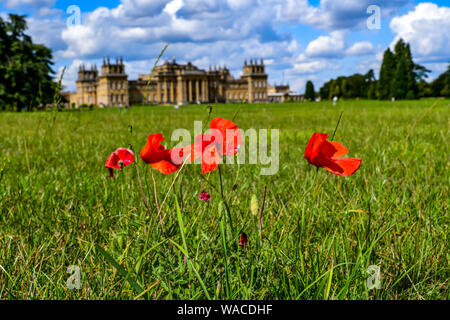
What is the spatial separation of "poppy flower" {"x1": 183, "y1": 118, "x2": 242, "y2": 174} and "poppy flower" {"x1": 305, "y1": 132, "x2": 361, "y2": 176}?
0.52 ft

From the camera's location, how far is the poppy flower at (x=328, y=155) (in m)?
0.81

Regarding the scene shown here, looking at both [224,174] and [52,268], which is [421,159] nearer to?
[224,174]

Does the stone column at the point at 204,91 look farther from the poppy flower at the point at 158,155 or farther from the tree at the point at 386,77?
the poppy flower at the point at 158,155

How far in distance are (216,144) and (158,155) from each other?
17 centimetres

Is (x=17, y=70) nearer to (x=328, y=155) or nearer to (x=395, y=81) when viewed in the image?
(x=328, y=155)

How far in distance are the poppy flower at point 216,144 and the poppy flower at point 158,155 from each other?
0.10 m

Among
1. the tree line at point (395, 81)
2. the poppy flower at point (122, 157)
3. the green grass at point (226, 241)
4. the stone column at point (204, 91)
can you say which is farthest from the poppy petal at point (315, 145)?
the stone column at point (204, 91)

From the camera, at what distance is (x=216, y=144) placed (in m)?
0.81

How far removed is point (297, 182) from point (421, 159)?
1248mm

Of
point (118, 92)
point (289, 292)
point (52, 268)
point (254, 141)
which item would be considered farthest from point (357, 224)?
point (118, 92)

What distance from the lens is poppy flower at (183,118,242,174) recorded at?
0.79 meters

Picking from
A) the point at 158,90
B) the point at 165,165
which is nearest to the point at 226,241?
the point at 165,165
